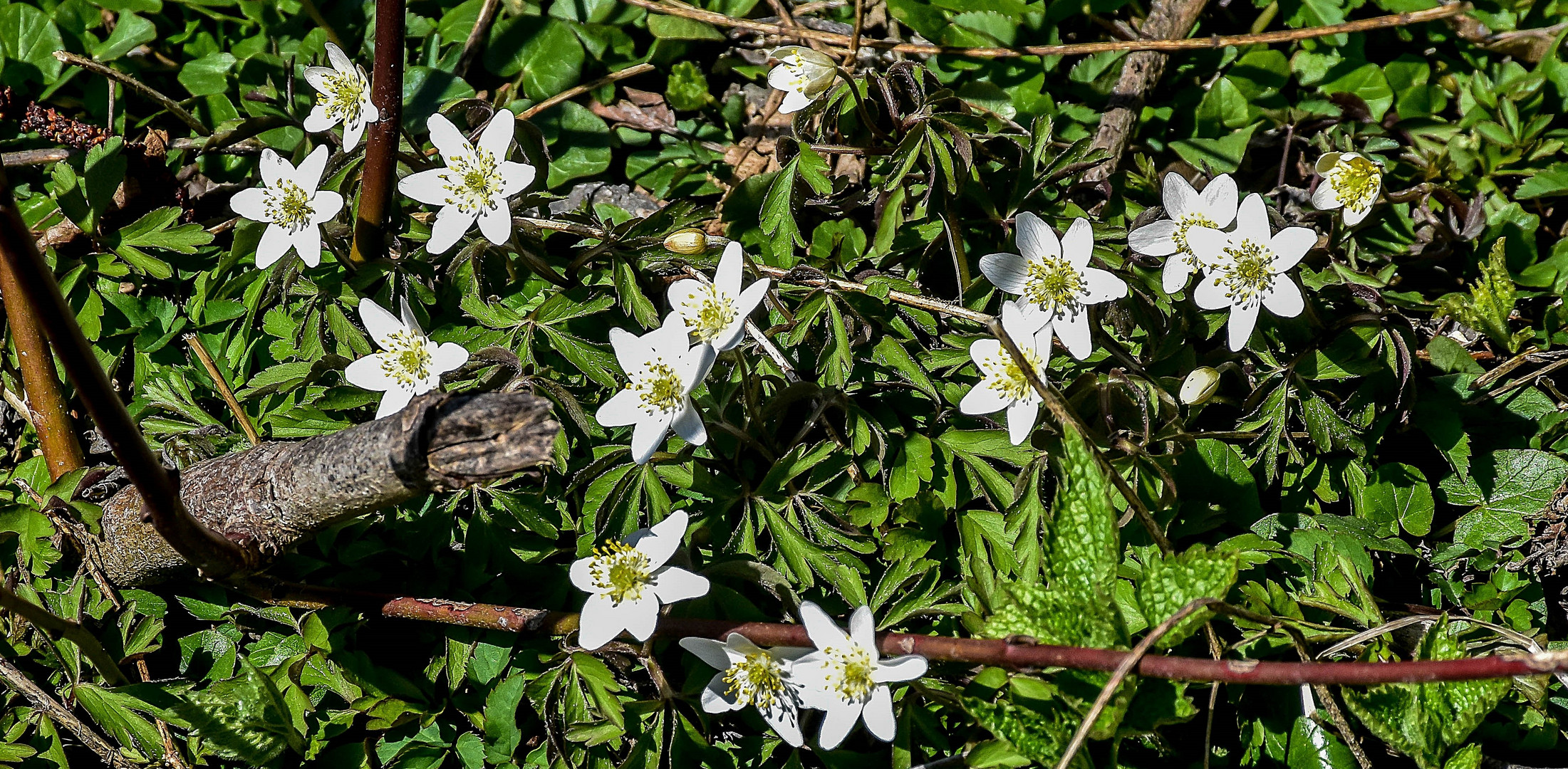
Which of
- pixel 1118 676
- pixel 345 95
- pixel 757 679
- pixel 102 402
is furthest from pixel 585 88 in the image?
pixel 1118 676

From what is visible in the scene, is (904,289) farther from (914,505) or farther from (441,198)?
(441,198)

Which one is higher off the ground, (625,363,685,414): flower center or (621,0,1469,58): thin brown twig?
(621,0,1469,58): thin brown twig

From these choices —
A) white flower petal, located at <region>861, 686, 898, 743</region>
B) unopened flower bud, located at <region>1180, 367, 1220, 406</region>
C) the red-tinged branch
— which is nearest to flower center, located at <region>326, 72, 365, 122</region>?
the red-tinged branch

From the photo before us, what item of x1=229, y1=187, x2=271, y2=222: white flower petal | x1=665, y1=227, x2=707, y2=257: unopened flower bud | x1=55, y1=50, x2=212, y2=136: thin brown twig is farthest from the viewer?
x1=55, y1=50, x2=212, y2=136: thin brown twig

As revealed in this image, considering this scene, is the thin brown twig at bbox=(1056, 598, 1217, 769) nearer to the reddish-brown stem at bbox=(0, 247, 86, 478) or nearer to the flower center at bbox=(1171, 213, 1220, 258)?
the flower center at bbox=(1171, 213, 1220, 258)

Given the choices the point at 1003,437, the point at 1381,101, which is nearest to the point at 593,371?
the point at 1003,437

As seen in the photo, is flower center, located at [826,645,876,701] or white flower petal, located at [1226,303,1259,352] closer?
flower center, located at [826,645,876,701]

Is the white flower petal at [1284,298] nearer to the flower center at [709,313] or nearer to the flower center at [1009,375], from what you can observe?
the flower center at [1009,375]

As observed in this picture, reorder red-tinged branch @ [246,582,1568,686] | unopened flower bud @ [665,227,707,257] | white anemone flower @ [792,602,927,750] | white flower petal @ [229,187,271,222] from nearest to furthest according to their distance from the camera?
red-tinged branch @ [246,582,1568,686]
white anemone flower @ [792,602,927,750]
unopened flower bud @ [665,227,707,257]
white flower petal @ [229,187,271,222]
